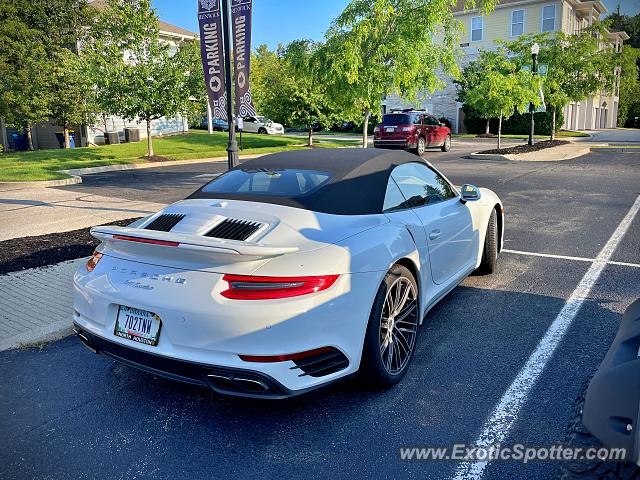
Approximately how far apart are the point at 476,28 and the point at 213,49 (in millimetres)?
37406

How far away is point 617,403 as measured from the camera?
1.58 m

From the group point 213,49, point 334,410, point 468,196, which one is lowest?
point 334,410

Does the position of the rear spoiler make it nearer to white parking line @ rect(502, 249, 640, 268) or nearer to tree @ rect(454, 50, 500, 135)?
white parking line @ rect(502, 249, 640, 268)

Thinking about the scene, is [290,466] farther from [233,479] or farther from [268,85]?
[268,85]

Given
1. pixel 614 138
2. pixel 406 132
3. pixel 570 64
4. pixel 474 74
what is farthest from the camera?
pixel 614 138

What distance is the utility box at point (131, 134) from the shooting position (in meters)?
30.8

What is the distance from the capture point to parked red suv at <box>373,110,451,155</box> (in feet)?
A: 72.6

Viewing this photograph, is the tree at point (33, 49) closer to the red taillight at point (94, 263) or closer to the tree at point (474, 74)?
the tree at point (474, 74)

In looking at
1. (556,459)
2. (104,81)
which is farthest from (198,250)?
(104,81)

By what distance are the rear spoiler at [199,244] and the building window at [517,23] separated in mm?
41887

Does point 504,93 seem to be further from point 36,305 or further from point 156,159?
point 36,305

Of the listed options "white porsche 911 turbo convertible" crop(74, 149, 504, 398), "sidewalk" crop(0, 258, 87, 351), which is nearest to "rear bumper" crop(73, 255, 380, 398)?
"white porsche 911 turbo convertible" crop(74, 149, 504, 398)

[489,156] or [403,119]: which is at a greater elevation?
[403,119]

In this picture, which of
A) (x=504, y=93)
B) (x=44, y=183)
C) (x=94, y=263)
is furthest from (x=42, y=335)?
(x=504, y=93)
